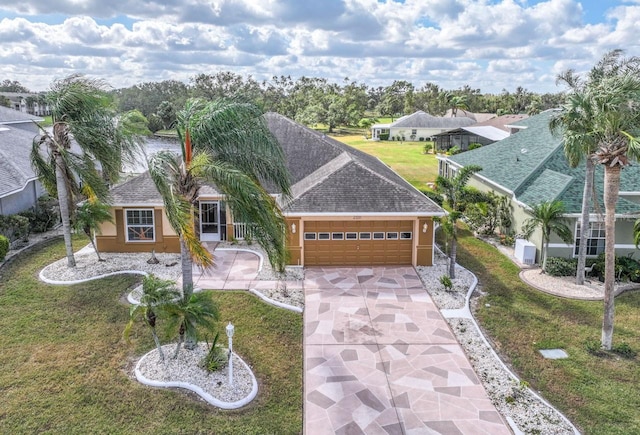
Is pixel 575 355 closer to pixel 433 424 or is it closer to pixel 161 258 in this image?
pixel 433 424

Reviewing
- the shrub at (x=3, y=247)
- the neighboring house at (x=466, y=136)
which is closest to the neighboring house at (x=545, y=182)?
the shrub at (x=3, y=247)

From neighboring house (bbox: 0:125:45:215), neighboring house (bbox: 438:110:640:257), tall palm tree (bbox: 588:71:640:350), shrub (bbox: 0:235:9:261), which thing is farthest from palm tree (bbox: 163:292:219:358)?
neighboring house (bbox: 0:125:45:215)

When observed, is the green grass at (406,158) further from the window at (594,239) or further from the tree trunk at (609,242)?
the tree trunk at (609,242)

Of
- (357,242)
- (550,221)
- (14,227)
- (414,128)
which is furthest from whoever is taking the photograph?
(414,128)

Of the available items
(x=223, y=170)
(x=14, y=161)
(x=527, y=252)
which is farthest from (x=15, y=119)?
(x=527, y=252)

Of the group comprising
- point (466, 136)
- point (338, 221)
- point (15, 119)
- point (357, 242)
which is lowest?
point (357, 242)

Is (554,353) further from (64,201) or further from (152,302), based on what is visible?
(64,201)

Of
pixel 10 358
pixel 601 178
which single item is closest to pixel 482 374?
pixel 10 358
